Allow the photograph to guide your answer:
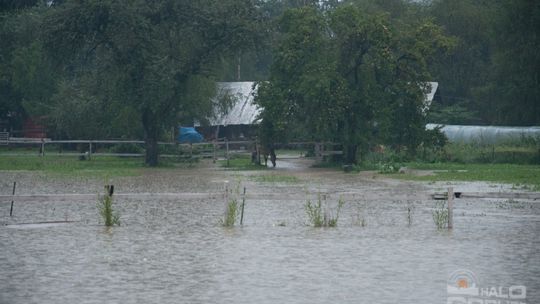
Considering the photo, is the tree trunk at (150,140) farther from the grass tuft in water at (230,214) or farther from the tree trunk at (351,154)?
the grass tuft in water at (230,214)

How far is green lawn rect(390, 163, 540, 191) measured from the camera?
36281 millimetres

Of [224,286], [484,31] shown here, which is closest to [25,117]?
[484,31]

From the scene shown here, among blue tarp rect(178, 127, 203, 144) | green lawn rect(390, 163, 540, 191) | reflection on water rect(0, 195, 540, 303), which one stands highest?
blue tarp rect(178, 127, 203, 144)

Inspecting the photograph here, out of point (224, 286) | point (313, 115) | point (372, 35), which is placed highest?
point (372, 35)

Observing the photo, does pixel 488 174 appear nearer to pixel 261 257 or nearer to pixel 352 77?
pixel 352 77

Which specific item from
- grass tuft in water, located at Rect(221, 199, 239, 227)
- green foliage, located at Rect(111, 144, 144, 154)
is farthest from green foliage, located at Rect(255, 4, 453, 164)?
grass tuft in water, located at Rect(221, 199, 239, 227)

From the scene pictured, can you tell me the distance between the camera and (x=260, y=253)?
18.6 metres

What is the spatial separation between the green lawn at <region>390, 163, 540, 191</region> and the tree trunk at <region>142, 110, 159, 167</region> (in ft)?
46.9

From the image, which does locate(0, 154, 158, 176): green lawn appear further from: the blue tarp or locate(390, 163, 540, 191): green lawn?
locate(390, 163, 540, 191): green lawn

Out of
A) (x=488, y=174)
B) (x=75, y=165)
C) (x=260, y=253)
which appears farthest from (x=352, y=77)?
(x=260, y=253)

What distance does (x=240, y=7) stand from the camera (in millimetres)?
51156

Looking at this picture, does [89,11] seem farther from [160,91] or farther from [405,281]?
[405,281]

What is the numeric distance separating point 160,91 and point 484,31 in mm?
38163

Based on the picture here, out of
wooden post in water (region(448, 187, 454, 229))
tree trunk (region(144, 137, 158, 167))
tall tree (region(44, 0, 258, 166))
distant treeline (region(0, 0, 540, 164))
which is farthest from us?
tree trunk (region(144, 137, 158, 167))
